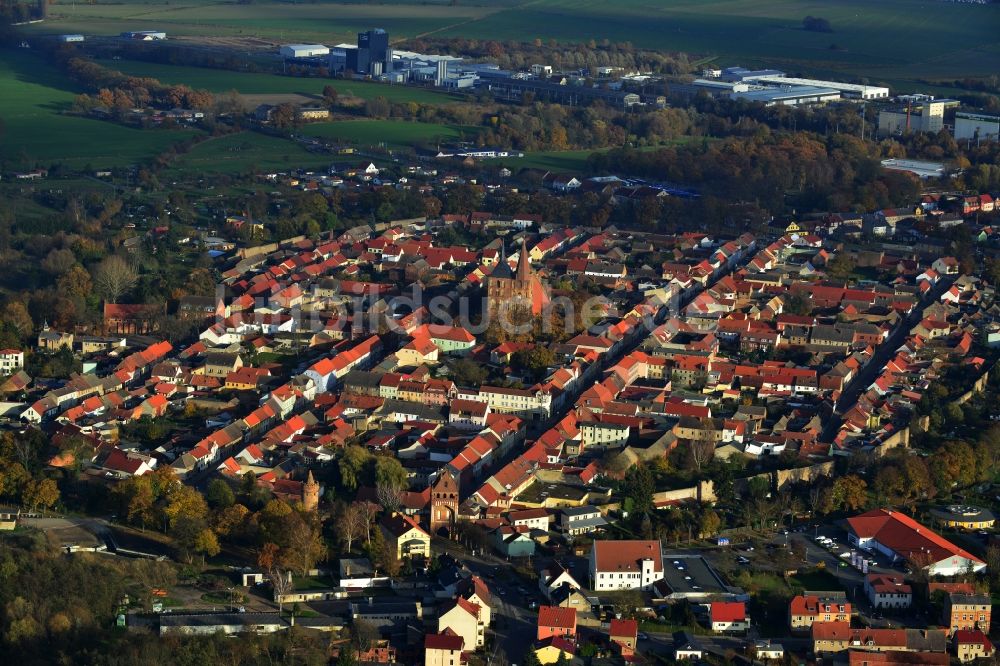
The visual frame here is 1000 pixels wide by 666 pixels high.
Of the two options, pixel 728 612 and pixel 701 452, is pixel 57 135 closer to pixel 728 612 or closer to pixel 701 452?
pixel 701 452

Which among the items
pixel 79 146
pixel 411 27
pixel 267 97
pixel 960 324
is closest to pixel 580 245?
pixel 960 324

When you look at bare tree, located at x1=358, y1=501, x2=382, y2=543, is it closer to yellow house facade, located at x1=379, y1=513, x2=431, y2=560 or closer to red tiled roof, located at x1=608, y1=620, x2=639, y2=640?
yellow house facade, located at x1=379, y1=513, x2=431, y2=560

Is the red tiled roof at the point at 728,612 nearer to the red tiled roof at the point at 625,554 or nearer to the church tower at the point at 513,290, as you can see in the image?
the red tiled roof at the point at 625,554

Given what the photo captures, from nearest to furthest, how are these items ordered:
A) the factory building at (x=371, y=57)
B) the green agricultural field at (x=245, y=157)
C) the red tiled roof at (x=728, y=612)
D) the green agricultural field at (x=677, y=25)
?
the red tiled roof at (x=728, y=612)
the green agricultural field at (x=245, y=157)
the factory building at (x=371, y=57)
the green agricultural field at (x=677, y=25)

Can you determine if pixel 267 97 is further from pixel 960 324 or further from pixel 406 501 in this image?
pixel 406 501

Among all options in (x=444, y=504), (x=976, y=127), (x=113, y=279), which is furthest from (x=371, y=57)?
(x=444, y=504)

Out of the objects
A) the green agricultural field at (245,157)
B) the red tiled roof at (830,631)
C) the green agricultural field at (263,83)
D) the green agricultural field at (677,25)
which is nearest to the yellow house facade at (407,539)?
the red tiled roof at (830,631)

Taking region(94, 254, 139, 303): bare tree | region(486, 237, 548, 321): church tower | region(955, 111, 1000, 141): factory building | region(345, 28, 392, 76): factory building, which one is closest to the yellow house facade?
region(486, 237, 548, 321): church tower
